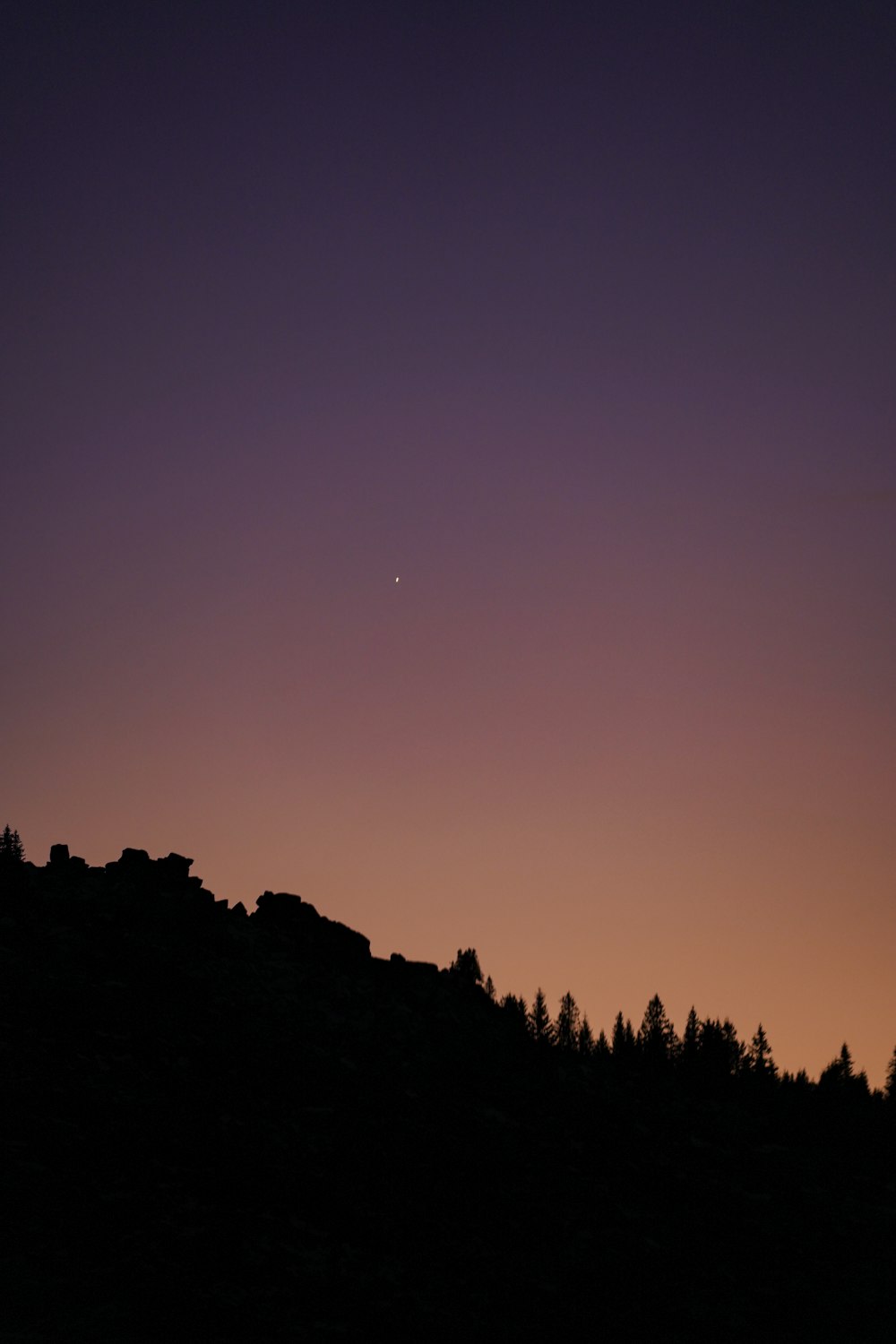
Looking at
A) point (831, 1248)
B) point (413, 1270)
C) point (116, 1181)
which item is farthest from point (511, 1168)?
point (116, 1181)

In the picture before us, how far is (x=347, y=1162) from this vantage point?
63.8 meters

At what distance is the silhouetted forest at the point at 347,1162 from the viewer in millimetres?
50656

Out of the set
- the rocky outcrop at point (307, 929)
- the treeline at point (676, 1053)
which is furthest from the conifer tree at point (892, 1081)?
the rocky outcrop at point (307, 929)

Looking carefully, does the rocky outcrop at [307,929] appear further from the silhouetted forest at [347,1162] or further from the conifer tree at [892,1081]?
the conifer tree at [892,1081]

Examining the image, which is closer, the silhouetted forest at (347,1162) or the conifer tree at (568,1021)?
the silhouetted forest at (347,1162)

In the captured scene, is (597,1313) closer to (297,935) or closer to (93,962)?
(93,962)

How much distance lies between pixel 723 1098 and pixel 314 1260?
191ft

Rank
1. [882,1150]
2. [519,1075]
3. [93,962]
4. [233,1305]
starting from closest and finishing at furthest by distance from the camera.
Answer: [233,1305] < [93,962] < [519,1075] < [882,1150]

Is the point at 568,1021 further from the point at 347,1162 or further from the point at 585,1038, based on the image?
the point at 347,1162

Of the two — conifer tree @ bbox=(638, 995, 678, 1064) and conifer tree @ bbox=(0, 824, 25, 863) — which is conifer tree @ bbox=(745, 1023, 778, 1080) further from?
conifer tree @ bbox=(0, 824, 25, 863)

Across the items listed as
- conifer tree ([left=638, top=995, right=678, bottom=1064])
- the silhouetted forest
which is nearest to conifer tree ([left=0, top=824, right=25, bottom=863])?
the silhouetted forest

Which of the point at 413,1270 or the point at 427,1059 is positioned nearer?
the point at 413,1270

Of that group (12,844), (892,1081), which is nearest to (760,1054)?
(892,1081)

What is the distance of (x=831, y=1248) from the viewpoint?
67.3 m
